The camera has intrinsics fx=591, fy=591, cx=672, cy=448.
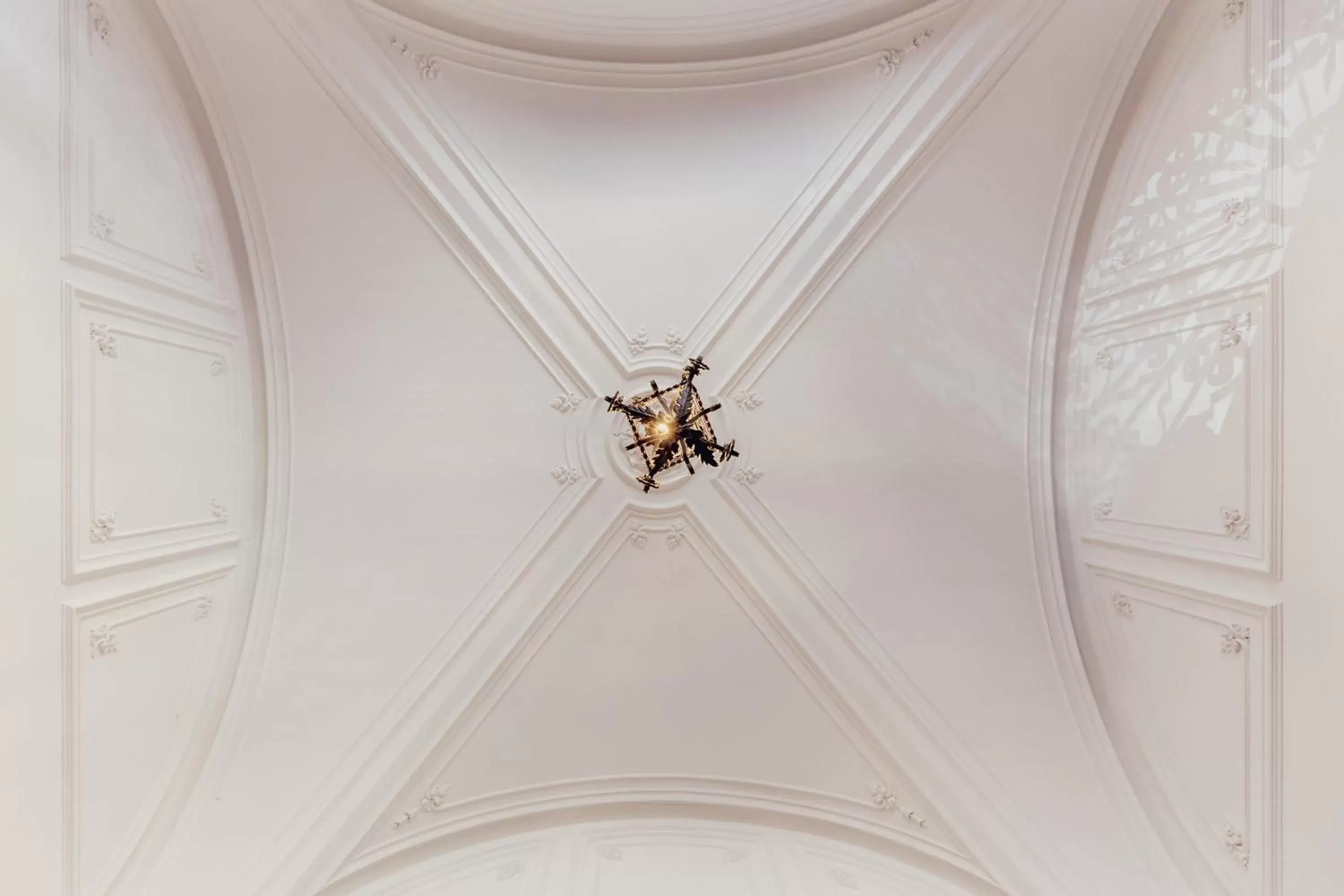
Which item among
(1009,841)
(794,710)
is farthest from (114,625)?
(1009,841)

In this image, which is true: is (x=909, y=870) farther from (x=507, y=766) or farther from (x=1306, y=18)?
(x=1306, y=18)

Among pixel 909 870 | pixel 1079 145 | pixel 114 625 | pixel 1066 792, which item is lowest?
pixel 909 870

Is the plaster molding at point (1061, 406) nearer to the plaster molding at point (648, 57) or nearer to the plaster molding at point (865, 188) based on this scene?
the plaster molding at point (865, 188)

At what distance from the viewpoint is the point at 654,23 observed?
5.14m

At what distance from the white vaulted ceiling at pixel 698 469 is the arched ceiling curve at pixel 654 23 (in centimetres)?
3

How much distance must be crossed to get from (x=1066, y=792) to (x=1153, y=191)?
194 inches

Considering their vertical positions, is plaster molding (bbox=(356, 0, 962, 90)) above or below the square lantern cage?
above

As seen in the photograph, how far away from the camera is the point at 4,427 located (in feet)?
11.3

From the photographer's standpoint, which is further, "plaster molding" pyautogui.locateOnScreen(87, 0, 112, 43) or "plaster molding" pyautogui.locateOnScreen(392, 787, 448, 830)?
"plaster molding" pyautogui.locateOnScreen(392, 787, 448, 830)

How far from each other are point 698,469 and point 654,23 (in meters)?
3.94

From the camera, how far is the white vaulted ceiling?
474 centimetres

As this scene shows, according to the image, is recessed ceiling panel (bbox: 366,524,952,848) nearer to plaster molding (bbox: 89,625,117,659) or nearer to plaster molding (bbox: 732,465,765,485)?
plaster molding (bbox: 732,465,765,485)

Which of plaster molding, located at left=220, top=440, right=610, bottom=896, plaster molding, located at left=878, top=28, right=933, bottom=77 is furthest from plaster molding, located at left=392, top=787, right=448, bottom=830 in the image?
plaster molding, located at left=878, top=28, right=933, bottom=77

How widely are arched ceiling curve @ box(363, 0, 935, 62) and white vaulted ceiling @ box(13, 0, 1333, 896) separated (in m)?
0.03
